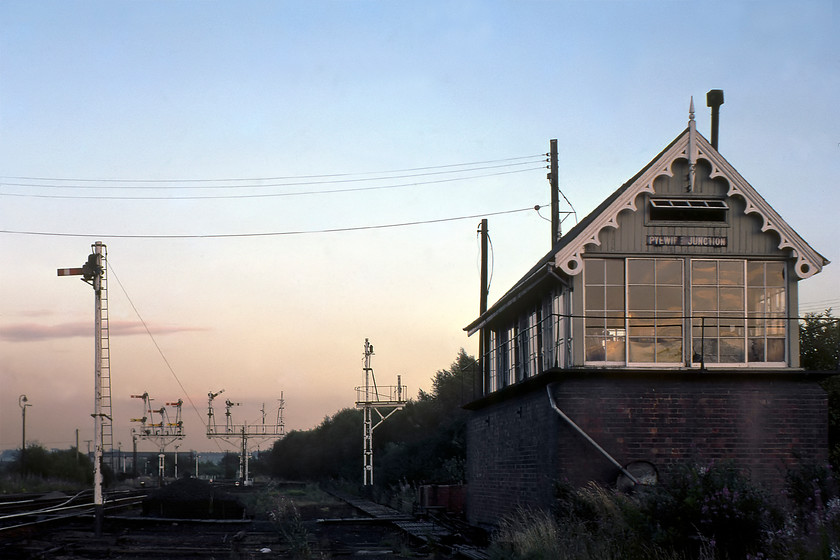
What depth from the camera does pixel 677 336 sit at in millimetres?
18000

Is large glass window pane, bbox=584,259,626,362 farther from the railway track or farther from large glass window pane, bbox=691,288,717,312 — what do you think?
the railway track

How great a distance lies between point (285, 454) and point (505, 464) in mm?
81861

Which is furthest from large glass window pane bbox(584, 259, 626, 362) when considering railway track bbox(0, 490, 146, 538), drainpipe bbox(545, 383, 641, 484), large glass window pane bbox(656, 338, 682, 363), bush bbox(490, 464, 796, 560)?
railway track bbox(0, 490, 146, 538)

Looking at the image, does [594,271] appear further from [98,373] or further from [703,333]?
[98,373]

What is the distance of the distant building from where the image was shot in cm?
1712

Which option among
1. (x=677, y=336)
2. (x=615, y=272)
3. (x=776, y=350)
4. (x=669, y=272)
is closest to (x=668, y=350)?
(x=677, y=336)

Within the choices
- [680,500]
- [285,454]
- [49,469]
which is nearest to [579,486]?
[680,500]

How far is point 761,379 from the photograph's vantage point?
1756 cm

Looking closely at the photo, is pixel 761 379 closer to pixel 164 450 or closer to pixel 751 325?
pixel 751 325

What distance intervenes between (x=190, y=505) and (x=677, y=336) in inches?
791

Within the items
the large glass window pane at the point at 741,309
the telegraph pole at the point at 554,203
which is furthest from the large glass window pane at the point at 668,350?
the telegraph pole at the point at 554,203

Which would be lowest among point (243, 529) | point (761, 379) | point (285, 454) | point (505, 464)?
point (285, 454)

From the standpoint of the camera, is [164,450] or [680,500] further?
[164,450]

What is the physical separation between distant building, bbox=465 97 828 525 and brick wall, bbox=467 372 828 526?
0.06ft
